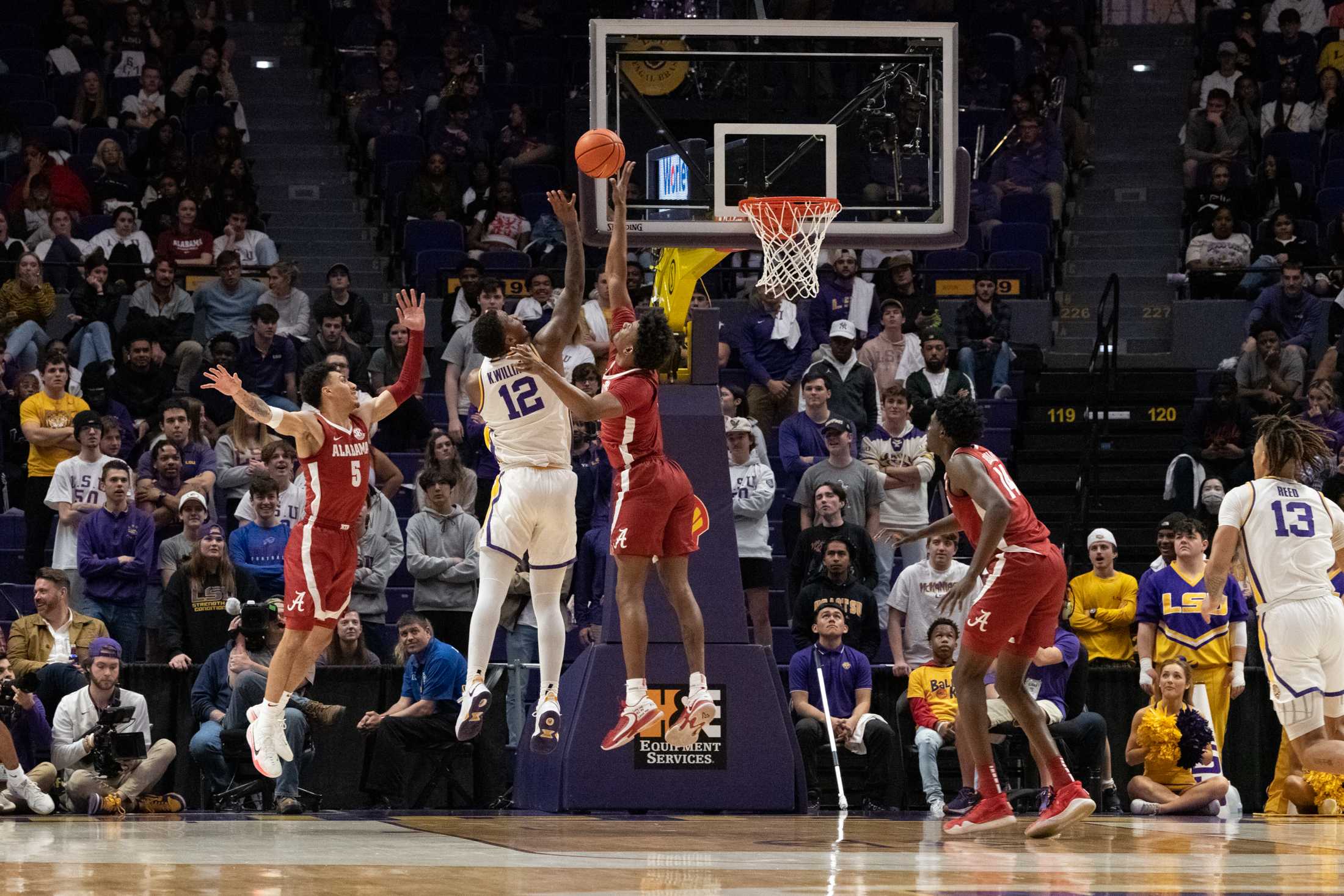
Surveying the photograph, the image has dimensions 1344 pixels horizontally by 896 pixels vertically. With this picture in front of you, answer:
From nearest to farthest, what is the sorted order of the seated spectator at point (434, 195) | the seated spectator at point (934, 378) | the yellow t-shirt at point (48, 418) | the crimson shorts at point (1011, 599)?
the crimson shorts at point (1011, 599), the yellow t-shirt at point (48, 418), the seated spectator at point (934, 378), the seated spectator at point (434, 195)

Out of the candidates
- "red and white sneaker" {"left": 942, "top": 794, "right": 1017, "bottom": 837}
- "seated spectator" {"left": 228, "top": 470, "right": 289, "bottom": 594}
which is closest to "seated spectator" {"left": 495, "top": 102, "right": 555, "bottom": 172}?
"seated spectator" {"left": 228, "top": 470, "right": 289, "bottom": 594}

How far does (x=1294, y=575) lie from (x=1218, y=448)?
610 centimetres

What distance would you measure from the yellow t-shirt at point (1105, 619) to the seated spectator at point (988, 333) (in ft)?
11.2

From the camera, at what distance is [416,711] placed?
12172 millimetres

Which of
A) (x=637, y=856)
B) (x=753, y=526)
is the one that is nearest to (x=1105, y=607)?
(x=753, y=526)

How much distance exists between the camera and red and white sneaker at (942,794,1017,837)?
8992 millimetres

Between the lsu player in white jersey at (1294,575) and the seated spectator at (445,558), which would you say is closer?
the lsu player in white jersey at (1294,575)

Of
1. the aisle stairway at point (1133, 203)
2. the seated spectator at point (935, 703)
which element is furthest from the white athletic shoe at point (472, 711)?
the aisle stairway at point (1133, 203)

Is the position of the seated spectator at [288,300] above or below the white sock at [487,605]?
above

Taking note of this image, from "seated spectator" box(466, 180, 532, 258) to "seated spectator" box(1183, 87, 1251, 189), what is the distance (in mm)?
7064

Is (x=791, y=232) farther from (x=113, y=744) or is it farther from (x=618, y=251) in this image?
(x=113, y=744)

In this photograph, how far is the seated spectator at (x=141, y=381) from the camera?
50.5 feet

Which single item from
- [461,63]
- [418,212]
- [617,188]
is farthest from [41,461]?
[461,63]

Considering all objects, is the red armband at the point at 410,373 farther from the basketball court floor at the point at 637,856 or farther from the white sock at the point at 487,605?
the basketball court floor at the point at 637,856
